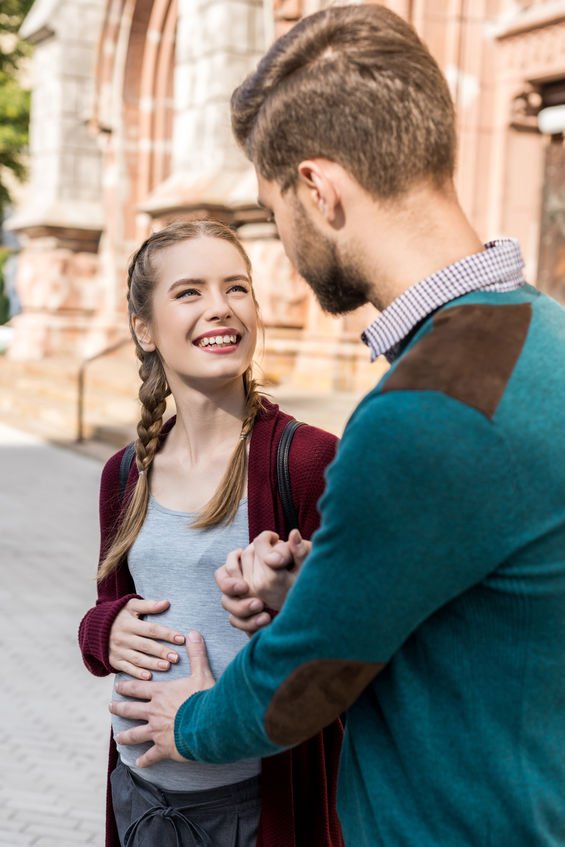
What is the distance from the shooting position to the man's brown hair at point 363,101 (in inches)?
50.9

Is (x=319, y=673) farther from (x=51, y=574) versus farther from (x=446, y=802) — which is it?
(x=51, y=574)

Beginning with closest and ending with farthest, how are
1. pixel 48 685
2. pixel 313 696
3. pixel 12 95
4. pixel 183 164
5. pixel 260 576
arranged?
pixel 313 696, pixel 260 576, pixel 48 685, pixel 183 164, pixel 12 95

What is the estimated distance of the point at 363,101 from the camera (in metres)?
1.29

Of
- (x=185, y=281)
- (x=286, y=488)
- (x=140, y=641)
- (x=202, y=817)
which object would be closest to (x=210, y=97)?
(x=185, y=281)

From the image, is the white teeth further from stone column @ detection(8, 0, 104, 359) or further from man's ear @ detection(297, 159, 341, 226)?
stone column @ detection(8, 0, 104, 359)

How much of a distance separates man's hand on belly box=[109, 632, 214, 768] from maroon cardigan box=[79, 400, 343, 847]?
0.74 feet

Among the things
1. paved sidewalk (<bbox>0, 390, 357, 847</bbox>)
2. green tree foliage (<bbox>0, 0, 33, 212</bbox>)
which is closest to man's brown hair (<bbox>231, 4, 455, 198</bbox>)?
paved sidewalk (<bbox>0, 390, 357, 847</bbox>)

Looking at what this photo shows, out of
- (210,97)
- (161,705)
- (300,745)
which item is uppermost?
(210,97)

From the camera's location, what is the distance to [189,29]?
1260 cm

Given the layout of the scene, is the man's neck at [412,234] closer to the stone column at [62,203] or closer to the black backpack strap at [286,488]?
→ the black backpack strap at [286,488]

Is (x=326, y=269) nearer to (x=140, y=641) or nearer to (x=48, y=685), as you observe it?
(x=140, y=641)

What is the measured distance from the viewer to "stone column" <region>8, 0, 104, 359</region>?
17797mm

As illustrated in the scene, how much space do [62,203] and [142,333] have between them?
16635 millimetres

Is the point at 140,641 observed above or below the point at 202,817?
above
